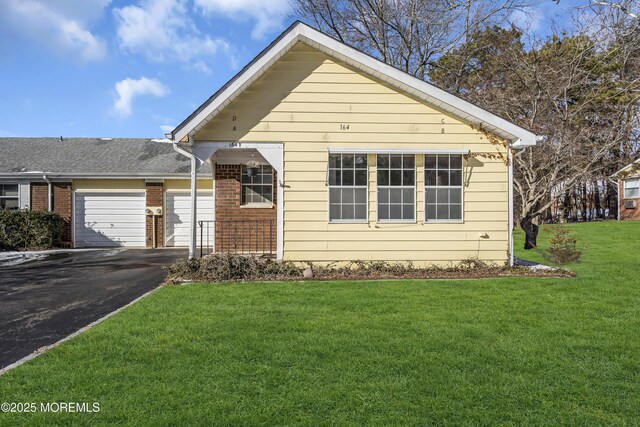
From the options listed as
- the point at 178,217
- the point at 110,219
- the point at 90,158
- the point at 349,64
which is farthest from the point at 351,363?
the point at 90,158

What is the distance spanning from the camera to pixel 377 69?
933 centimetres

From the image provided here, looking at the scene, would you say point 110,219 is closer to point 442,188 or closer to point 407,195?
point 407,195

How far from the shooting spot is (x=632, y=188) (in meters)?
26.6

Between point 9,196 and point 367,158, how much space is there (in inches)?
568

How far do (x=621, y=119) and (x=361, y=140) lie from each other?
1609cm

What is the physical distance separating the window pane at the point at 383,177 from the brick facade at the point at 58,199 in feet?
41.0

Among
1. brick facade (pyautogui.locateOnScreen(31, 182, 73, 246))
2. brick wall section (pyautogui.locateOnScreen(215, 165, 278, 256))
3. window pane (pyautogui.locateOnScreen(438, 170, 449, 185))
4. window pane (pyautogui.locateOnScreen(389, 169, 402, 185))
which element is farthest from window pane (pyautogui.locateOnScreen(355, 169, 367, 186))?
brick facade (pyautogui.locateOnScreen(31, 182, 73, 246))

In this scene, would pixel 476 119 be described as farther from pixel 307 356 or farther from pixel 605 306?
pixel 307 356

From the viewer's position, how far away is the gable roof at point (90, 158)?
16.1 metres

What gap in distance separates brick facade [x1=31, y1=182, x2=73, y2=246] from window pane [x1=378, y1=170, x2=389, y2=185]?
12.5 meters

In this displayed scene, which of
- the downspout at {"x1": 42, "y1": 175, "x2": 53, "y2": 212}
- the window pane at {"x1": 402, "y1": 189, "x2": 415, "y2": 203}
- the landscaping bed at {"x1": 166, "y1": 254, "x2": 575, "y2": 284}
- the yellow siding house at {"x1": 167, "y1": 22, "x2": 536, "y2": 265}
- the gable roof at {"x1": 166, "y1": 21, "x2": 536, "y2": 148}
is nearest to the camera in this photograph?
the landscaping bed at {"x1": 166, "y1": 254, "x2": 575, "y2": 284}

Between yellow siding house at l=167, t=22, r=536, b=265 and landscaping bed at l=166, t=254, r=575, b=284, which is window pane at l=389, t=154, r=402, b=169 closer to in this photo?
yellow siding house at l=167, t=22, r=536, b=265

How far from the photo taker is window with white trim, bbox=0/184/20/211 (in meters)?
16.2

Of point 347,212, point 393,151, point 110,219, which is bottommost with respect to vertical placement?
point 110,219
